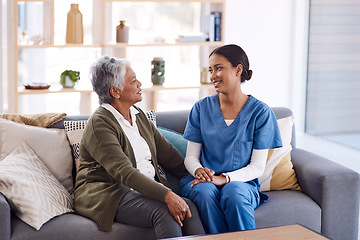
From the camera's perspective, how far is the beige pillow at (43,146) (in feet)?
8.91

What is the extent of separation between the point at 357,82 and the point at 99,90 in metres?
3.65

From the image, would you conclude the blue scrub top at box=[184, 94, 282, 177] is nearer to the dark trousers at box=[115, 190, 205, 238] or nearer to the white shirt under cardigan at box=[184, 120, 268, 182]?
the white shirt under cardigan at box=[184, 120, 268, 182]

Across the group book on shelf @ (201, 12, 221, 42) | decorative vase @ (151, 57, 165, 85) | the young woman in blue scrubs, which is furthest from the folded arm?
book on shelf @ (201, 12, 221, 42)

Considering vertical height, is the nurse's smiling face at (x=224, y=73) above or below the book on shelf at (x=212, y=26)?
below

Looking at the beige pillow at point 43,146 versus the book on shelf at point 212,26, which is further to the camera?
the book on shelf at point 212,26

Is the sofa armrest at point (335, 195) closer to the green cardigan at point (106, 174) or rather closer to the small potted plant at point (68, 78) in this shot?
the green cardigan at point (106, 174)

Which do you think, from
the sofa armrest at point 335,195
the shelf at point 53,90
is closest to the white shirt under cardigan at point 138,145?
the sofa armrest at point 335,195

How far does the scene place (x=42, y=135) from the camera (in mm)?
2762

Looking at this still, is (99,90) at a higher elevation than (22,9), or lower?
lower

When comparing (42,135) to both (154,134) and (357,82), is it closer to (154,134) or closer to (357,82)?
(154,134)

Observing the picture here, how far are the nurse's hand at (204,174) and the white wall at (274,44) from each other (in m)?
3.22

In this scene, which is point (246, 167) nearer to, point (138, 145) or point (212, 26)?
point (138, 145)

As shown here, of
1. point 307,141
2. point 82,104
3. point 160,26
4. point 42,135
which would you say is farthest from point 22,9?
point 307,141

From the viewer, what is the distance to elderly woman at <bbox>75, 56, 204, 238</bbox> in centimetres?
239
